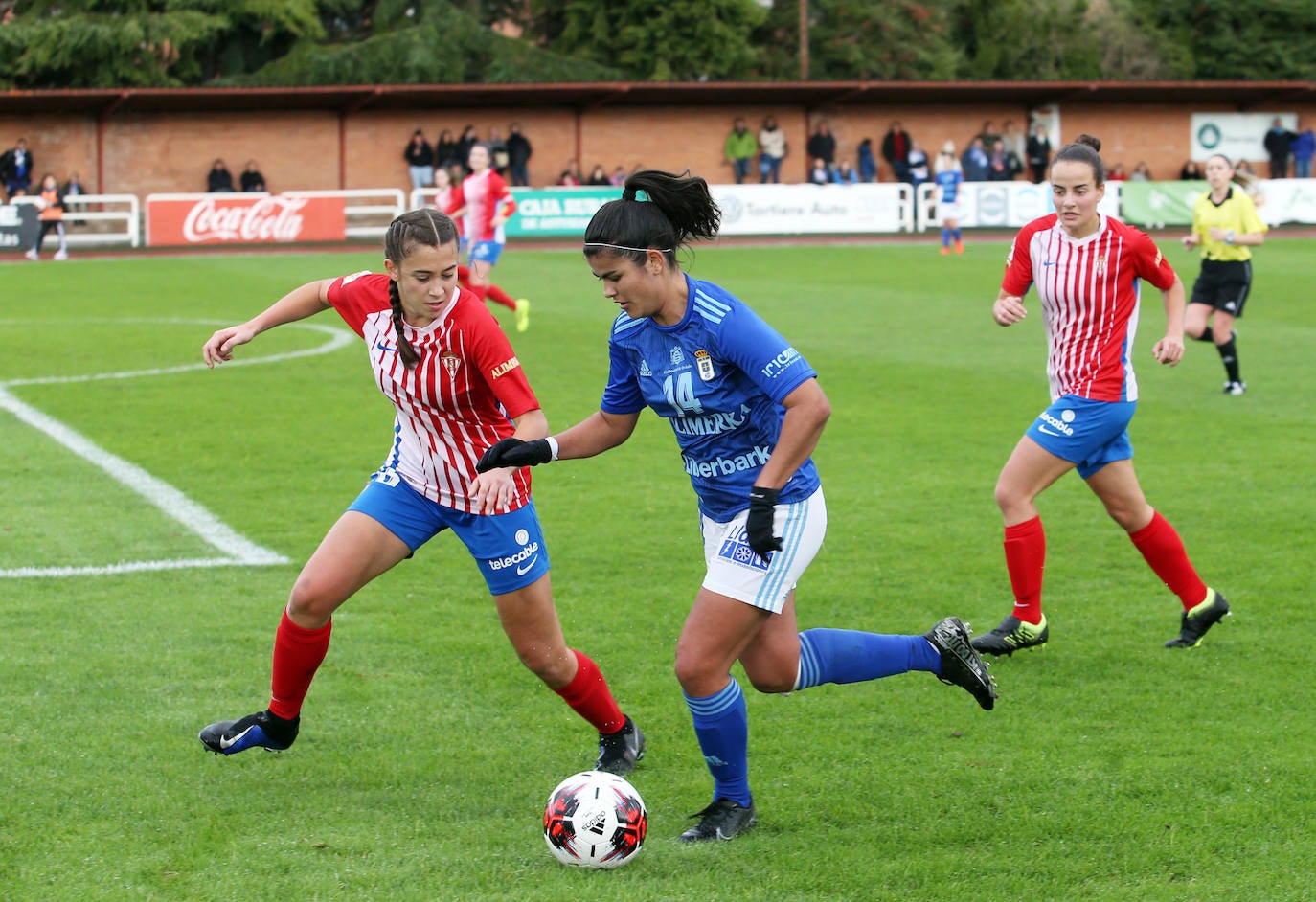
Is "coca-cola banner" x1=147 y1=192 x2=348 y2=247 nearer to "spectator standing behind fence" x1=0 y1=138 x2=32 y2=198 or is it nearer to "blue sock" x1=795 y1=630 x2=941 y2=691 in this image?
"spectator standing behind fence" x1=0 y1=138 x2=32 y2=198

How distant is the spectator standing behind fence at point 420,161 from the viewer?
36.2 meters

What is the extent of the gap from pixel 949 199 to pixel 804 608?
78.0 ft

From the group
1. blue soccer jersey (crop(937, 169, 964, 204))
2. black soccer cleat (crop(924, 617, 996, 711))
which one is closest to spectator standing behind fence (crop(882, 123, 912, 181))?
blue soccer jersey (crop(937, 169, 964, 204))

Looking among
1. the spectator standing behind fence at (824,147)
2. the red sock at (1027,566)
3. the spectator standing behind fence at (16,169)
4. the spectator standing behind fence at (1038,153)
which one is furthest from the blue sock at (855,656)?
the spectator standing behind fence at (1038,153)

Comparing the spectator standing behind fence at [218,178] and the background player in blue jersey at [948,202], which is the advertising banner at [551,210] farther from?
the background player in blue jersey at [948,202]

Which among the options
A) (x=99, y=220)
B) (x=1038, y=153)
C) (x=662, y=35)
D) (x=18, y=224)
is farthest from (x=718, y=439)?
(x=662, y=35)

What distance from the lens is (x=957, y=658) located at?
204 inches

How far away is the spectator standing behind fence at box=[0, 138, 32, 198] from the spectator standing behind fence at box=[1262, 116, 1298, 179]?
3056 centimetres

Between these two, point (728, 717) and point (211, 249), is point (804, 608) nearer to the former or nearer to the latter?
point (728, 717)

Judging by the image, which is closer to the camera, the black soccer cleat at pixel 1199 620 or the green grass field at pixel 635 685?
the green grass field at pixel 635 685

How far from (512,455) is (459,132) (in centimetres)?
3574

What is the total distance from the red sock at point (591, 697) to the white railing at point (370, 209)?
29.1 metres

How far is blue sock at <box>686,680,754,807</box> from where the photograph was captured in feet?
15.0

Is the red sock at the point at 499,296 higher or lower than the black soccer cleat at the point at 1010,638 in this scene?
higher
